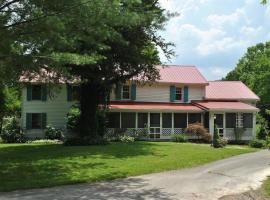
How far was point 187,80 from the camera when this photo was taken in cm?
4300

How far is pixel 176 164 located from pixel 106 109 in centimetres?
1660

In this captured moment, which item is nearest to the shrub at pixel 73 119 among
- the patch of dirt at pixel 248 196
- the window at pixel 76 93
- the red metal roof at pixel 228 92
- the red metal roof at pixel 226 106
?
the window at pixel 76 93

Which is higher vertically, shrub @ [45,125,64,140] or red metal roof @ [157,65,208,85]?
red metal roof @ [157,65,208,85]

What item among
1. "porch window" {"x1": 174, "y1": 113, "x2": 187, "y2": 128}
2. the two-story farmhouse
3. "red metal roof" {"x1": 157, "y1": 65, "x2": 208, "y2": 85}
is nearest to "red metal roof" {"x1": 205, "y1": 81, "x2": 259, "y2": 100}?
the two-story farmhouse

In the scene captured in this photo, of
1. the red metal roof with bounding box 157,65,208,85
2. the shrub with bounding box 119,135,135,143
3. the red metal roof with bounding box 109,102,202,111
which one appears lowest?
the shrub with bounding box 119,135,135,143

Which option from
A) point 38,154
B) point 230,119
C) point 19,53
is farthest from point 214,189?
point 230,119

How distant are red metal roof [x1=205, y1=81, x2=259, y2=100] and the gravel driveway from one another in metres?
25.4

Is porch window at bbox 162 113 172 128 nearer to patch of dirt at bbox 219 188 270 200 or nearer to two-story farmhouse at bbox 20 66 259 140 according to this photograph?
two-story farmhouse at bbox 20 66 259 140

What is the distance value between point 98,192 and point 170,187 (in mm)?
2255

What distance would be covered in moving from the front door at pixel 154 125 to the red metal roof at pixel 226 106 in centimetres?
394

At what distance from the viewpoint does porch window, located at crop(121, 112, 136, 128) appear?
4012cm

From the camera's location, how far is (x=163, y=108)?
40.2 m

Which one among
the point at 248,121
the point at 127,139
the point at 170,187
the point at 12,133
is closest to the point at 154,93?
the point at 127,139

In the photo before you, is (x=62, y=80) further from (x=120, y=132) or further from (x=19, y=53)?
(x=120, y=132)
